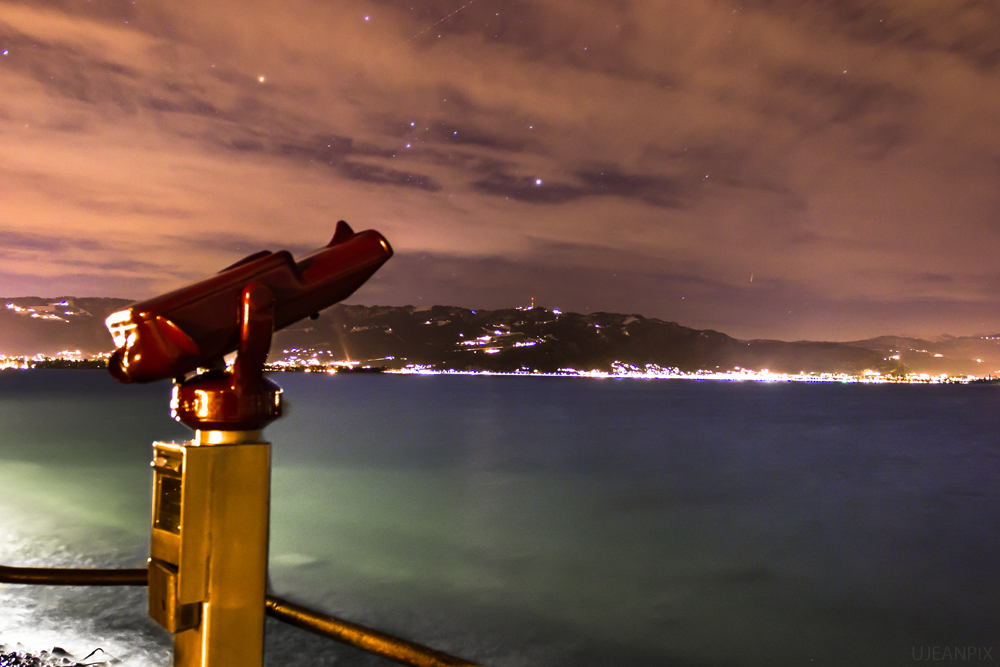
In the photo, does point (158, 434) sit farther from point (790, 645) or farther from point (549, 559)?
point (790, 645)

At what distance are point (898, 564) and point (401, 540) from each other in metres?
13.0

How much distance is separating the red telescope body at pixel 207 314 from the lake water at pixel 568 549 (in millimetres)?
941

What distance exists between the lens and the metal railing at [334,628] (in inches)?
61.0

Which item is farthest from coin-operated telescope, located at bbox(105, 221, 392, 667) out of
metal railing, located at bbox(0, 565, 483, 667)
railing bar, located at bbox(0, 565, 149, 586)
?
railing bar, located at bbox(0, 565, 149, 586)

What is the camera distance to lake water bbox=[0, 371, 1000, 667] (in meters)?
11.5

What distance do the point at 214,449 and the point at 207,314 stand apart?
25 centimetres

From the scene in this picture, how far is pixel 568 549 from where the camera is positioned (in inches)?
701

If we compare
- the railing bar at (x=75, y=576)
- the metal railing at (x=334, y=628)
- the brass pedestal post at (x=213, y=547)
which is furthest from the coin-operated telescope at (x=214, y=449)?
the railing bar at (x=75, y=576)

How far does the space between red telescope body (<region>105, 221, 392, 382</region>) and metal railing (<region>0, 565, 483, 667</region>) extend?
0.52 meters

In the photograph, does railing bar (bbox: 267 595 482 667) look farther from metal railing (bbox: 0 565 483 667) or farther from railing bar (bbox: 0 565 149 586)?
railing bar (bbox: 0 565 149 586)

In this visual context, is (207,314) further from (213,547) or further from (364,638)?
(364,638)

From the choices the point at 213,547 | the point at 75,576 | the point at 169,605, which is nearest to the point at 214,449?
the point at 213,547

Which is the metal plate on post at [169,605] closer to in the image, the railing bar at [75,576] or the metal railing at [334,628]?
the metal railing at [334,628]

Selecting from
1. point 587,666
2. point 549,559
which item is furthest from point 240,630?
point 549,559
